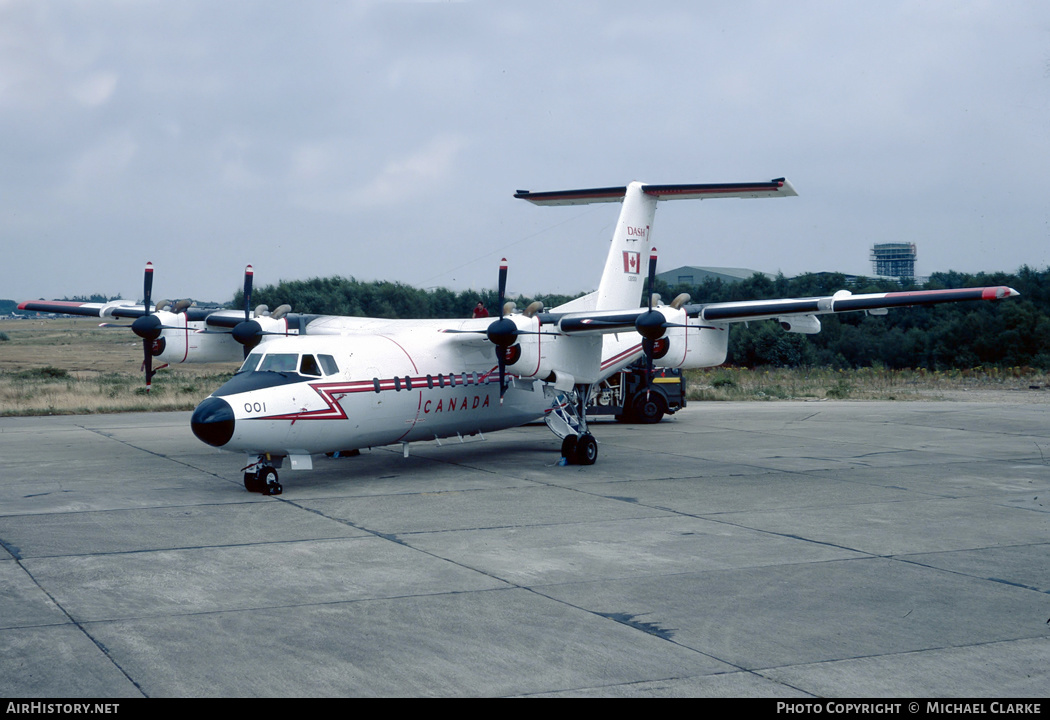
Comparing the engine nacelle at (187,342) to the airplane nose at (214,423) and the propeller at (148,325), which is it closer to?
the propeller at (148,325)

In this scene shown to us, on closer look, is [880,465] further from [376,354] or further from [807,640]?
[807,640]

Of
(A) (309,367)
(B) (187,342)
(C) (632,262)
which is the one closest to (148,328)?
(B) (187,342)

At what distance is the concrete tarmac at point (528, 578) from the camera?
24.0 feet

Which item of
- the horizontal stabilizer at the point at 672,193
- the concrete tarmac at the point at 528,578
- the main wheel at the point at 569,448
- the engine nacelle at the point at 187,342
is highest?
the horizontal stabilizer at the point at 672,193

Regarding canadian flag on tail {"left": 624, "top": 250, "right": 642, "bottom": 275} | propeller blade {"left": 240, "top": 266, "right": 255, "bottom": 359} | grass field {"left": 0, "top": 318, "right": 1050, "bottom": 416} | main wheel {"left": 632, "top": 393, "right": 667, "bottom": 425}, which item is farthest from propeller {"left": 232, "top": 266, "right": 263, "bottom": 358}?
main wheel {"left": 632, "top": 393, "right": 667, "bottom": 425}

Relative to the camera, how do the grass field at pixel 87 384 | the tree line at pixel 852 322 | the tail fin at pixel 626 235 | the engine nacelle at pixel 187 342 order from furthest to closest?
the tree line at pixel 852 322
the grass field at pixel 87 384
the tail fin at pixel 626 235
the engine nacelle at pixel 187 342

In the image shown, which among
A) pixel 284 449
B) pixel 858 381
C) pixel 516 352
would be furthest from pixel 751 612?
pixel 858 381

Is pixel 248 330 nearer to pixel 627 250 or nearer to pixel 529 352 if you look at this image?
pixel 529 352

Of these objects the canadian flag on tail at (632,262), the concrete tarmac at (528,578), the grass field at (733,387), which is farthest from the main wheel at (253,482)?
the grass field at (733,387)

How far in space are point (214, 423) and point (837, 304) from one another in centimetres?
1124

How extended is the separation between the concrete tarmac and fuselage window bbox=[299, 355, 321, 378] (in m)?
1.99

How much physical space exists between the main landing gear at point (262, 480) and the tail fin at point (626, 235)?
878 centimetres

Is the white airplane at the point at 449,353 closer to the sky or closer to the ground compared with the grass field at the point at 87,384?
closer to the sky

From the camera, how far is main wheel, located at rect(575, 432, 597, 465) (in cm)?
1931
